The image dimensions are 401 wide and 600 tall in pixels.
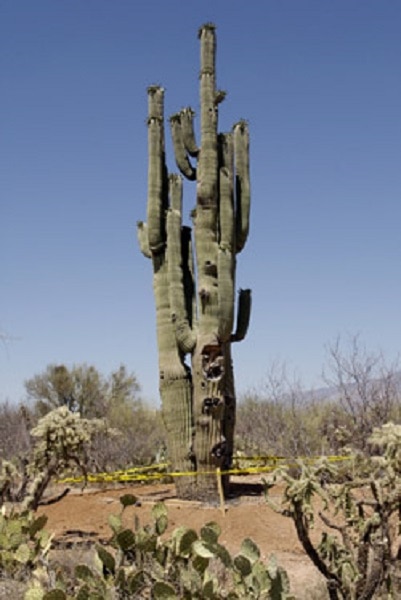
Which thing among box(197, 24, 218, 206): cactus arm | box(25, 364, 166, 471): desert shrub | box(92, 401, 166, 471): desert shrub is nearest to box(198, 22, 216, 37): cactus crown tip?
box(197, 24, 218, 206): cactus arm

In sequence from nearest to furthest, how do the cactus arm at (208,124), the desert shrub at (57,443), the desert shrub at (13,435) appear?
1. the desert shrub at (57,443)
2. the cactus arm at (208,124)
3. the desert shrub at (13,435)

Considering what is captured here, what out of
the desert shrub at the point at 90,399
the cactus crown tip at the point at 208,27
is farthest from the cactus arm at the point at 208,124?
the desert shrub at the point at 90,399

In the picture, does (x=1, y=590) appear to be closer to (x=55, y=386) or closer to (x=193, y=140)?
(x=193, y=140)

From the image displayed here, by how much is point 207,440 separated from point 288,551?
290 centimetres

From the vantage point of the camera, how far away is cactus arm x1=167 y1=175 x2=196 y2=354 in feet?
39.3

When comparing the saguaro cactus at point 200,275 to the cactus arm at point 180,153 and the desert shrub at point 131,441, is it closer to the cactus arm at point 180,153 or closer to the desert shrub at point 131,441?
the cactus arm at point 180,153

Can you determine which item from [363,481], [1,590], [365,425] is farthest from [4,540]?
[365,425]

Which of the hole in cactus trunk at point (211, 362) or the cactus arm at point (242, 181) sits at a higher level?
the cactus arm at point (242, 181)

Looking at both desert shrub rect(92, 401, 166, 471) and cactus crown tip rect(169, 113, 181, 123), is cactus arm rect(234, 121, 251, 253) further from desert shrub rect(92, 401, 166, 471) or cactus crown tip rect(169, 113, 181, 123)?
desert shrub rect(92, 401, 166, 471)

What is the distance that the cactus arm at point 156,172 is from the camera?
41.5ft

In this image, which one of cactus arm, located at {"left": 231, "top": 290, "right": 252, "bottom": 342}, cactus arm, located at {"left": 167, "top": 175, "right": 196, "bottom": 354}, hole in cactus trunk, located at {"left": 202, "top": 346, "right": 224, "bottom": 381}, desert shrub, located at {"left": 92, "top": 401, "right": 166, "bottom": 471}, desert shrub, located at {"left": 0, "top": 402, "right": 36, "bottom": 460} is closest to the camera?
hole in cactus trunk, located at {"left": 202, "top": 346, "right": 224, "bottom": 381}

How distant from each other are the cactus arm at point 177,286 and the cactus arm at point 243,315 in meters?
0.91

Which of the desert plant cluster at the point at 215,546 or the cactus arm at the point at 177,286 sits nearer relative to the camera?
the desert plant cluster at the point at 215,546

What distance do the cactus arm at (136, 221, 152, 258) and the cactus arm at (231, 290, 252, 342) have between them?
1693 millimetres
